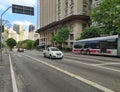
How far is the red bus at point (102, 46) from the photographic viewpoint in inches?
1435

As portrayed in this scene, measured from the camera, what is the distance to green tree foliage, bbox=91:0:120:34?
47.0m

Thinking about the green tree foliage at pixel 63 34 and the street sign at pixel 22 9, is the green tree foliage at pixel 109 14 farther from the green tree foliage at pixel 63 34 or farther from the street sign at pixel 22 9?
the green tree foliage at pixel 63 34

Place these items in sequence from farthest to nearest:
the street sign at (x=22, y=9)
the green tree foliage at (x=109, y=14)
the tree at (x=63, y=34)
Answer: the tree at (x=63, y=34), the green tree foliage at (x=109, y=14), the street sign at (x=22, y=9)

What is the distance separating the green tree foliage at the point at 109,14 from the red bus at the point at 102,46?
5.32m

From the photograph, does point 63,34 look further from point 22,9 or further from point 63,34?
point 22,9

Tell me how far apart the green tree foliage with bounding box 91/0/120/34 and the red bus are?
532cm

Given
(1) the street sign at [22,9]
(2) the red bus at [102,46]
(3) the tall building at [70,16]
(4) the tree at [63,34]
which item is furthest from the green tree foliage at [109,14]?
(3) the tall building at [70,16]

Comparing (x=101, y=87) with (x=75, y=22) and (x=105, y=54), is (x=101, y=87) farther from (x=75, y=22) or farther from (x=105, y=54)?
(x=75, y=22)

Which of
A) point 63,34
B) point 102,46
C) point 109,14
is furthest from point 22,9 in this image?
point 63,34

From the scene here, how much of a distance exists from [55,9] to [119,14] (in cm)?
7246

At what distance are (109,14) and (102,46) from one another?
31.8 ft

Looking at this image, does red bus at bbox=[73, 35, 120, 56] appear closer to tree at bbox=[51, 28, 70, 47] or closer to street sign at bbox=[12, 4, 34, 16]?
street sign at bbox=[12, 4, 34, 16]

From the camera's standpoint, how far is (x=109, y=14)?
4803cm

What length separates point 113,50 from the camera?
3697cm
